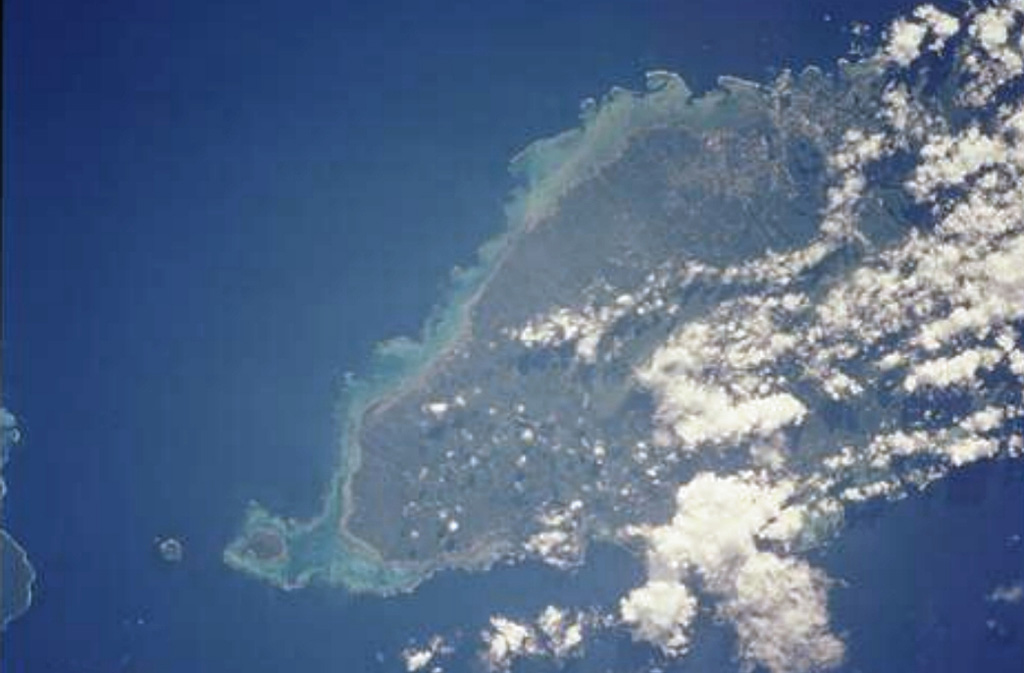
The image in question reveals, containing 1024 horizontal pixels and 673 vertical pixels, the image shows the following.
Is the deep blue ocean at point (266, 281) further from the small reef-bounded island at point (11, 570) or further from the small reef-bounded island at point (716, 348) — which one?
the small reef-bounded island at point (716, 348)

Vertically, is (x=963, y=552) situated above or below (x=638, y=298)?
below

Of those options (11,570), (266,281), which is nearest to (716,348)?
(266,281)

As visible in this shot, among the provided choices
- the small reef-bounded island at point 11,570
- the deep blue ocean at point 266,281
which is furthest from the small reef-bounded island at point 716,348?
the small reef-bounded island at point 11,570

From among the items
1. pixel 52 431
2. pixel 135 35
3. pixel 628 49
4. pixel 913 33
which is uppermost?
pixel 135 35

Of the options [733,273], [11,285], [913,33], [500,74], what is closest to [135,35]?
[11,285]

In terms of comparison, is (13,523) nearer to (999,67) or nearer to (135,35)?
(135,35)

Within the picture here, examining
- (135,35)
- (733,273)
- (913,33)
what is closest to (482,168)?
(733,273)

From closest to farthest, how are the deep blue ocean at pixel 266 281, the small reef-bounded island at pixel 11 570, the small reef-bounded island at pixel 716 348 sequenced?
→ the small reef-bounded island at pixel 716 348 < the deep blue ocean at pixel 266 281 < the small reef-bounded island at pixel 11 570
